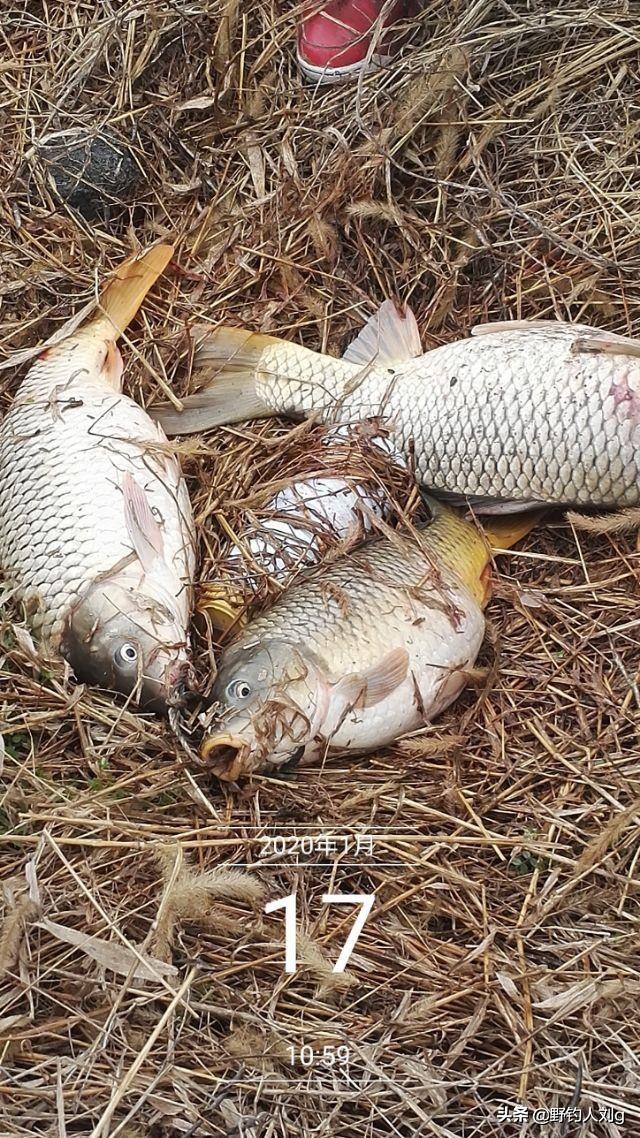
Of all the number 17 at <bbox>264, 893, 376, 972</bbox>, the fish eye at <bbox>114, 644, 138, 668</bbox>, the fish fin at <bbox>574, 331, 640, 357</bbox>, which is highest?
the fish fin at <bbox>574, 331, 640, 357</bbox>

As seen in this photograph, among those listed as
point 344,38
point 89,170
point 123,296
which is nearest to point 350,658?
point 123,296

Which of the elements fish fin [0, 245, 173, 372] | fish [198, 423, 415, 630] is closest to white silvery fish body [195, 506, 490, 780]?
fish [198, 423, 415, 630]

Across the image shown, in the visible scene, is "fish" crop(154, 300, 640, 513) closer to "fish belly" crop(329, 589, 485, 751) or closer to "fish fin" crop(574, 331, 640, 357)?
"fish fin" crop(574, 331, 640, 357)

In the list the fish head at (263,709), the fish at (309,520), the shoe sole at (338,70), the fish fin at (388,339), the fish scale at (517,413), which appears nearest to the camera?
the fish head at (263,709)

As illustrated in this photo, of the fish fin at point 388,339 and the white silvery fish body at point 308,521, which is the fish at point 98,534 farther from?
the fish fin at point 388,339

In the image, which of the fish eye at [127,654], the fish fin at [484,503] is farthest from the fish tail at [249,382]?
the fish eye at [127,654]

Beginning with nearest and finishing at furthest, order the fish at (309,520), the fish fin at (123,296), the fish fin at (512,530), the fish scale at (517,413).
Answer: the fish scale at (517,413) < the fish at (309,520) < the fish fin at (512,530) < the fish fin at (123,296)

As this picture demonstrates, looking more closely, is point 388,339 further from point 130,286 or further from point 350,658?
point 350,658
